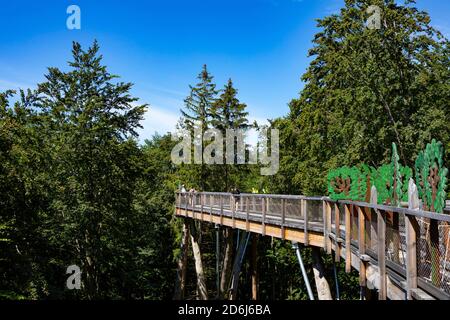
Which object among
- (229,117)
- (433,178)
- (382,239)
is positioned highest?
(229,117)

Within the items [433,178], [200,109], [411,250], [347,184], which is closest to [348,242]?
[347,184]

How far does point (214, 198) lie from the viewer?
18.8m

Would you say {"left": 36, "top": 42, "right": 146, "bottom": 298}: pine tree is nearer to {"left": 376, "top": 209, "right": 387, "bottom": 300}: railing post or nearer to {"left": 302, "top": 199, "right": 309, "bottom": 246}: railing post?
{"left": 302, "top": 199, "right": 309, "bottom": 246}: railing post

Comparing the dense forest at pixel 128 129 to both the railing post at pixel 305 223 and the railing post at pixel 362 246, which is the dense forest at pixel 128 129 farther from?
the railing post at pixel 362 246

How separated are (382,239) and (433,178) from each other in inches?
38.1

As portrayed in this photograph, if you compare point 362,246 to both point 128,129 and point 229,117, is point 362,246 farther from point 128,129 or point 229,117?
point 229,117

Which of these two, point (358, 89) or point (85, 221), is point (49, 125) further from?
point (358, 89)

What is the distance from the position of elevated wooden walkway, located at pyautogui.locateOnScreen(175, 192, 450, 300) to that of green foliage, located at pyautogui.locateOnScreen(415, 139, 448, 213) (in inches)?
9.1

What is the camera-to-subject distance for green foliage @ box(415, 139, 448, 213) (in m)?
4.63

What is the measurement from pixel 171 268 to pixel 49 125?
67.9 feet

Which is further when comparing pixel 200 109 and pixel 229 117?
pixel 229 117

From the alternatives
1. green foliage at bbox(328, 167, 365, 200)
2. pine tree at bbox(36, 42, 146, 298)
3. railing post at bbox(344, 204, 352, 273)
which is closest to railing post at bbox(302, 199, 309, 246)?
green foliage at bbox(328, 167, 365, 200)

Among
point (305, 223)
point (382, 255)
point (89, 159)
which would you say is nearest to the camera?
point (382, 255)

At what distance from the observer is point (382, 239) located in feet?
17.1
